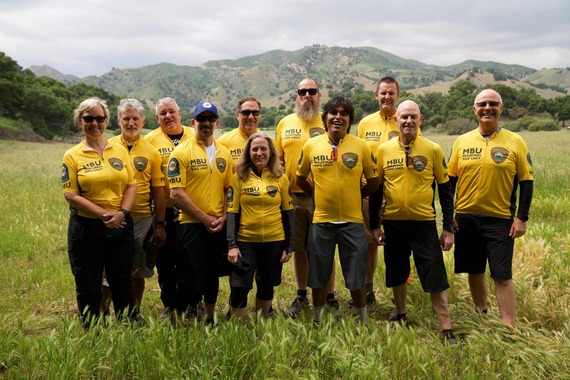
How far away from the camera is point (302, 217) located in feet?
19.8

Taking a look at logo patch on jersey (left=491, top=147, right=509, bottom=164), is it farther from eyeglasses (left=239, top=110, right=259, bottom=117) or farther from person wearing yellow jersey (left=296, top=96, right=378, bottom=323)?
eyeglasses (left=239, top=110, right=259, bottom=117)

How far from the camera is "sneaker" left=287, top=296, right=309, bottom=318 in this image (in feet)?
19.8

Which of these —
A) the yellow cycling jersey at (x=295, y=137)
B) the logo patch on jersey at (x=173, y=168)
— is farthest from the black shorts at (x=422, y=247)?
the logo patch on jersey at (x=173, y=168)

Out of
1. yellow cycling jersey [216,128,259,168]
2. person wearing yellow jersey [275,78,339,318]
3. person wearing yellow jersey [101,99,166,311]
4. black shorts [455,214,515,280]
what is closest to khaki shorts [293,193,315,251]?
person wearing yellow jersey [275,78,339,318]

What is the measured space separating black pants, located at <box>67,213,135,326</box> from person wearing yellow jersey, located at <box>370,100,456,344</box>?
10.1ft

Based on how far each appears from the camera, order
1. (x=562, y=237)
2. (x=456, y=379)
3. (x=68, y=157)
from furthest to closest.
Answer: (x=562, y=237) → (x=68, y=157) → (x=456, y=379)

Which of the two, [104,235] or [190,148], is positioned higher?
[190,148]

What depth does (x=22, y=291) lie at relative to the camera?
6973 mm

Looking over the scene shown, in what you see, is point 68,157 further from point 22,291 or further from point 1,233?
point 1,233

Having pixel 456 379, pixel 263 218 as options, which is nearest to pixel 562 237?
pixel 456 379

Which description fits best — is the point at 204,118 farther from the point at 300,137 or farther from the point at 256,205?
the point at 300,137

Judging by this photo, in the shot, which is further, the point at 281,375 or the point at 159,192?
the point at 159,192

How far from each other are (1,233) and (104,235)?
628 cm

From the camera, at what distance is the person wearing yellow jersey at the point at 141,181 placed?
5617 mm
